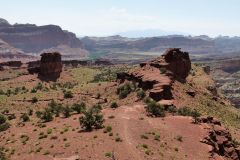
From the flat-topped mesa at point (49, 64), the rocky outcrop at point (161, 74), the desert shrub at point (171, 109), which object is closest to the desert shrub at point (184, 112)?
the desert shrub at point (171, 109)

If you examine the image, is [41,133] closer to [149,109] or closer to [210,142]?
[149,109]

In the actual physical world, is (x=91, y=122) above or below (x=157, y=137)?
above

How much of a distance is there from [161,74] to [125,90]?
24.3 ft

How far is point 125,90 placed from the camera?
287 feet

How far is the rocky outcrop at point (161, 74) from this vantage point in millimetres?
78625

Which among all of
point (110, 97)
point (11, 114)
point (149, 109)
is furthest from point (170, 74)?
point (11, 114)

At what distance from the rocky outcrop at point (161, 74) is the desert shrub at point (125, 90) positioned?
6.39 feet

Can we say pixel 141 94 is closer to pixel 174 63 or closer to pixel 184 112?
pixel 184 112

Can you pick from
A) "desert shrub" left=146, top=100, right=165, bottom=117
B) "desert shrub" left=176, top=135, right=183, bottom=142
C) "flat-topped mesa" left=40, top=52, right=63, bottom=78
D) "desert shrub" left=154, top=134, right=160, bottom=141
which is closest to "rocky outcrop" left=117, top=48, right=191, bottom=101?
"desert shrub" left=146, top=100, right=165, bottom=117

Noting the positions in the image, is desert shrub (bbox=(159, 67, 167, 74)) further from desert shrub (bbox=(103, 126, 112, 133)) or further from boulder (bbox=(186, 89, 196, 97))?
desert shrub (bbox=(103, 126, 112, 133))

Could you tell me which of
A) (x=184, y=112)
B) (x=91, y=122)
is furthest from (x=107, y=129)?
(x=184, y=112)

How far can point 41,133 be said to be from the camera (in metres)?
58.7

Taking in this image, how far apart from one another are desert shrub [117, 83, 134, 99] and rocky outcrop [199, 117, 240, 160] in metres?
25.9

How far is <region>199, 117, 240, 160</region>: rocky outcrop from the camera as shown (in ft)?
183
